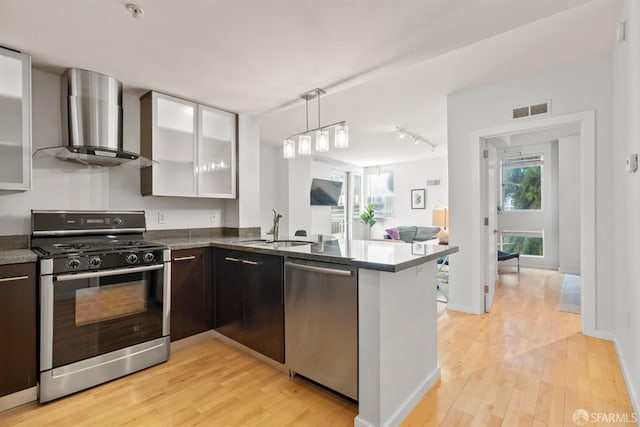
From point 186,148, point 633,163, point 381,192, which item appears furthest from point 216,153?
point 381,192

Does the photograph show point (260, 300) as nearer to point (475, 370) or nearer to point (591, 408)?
point (475, 370)

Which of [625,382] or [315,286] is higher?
[315,286]

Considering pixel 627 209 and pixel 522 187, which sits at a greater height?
pixel 522 187

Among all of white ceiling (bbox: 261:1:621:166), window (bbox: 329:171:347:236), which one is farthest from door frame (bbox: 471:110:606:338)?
window (bbox: 329:171:347:236)

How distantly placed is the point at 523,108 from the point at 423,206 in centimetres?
481

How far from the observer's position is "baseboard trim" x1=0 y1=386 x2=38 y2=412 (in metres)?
1.78

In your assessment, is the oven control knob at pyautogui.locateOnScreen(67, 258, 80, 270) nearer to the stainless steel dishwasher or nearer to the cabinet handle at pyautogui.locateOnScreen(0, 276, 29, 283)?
the cabinet handle at pyautogui.locateOnScreen(0, 276, 29, 283)

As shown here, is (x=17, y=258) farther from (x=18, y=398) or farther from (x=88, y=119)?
(x=88, y=119)

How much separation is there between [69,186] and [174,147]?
881 mm

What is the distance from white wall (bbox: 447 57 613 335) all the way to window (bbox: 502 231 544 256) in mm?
3519

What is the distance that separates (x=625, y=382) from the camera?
1.95 m

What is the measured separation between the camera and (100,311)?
2080 mm

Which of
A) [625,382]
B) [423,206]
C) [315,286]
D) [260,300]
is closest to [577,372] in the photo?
[625,382]

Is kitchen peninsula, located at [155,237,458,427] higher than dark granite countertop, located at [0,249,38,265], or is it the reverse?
dark granite countertop, located at [0,249,38,265]
